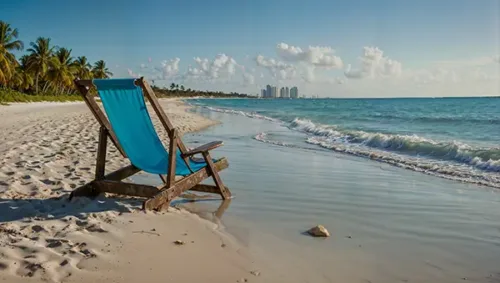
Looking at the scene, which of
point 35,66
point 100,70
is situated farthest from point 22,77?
point 100,70

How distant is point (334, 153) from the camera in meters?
10.3

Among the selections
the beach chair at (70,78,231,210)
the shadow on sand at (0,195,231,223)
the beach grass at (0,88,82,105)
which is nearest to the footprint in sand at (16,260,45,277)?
the shadow on sand at (0,195,231,223)

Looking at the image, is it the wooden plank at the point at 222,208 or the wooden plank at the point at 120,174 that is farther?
the wooden plank at the point at 120,174

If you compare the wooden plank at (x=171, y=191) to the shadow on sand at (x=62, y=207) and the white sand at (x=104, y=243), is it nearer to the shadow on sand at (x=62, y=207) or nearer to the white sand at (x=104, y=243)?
the white sand at (x=104, y=243)

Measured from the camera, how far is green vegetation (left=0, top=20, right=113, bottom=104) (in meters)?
36.8

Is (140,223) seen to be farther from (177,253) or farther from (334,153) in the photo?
(334,153)

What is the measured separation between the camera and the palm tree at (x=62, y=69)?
164ft

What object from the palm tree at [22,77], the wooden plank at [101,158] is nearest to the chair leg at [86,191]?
the wooden plank at [101,158]

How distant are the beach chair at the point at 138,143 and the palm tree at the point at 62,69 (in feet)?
167

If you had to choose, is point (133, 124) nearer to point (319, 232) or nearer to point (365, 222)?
point (319, 232)

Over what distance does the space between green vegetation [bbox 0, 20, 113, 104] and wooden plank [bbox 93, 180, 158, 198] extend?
1284 inches

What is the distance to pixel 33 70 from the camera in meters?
48.0

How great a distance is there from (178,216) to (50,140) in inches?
241

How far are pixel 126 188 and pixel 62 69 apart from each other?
2051 inches
